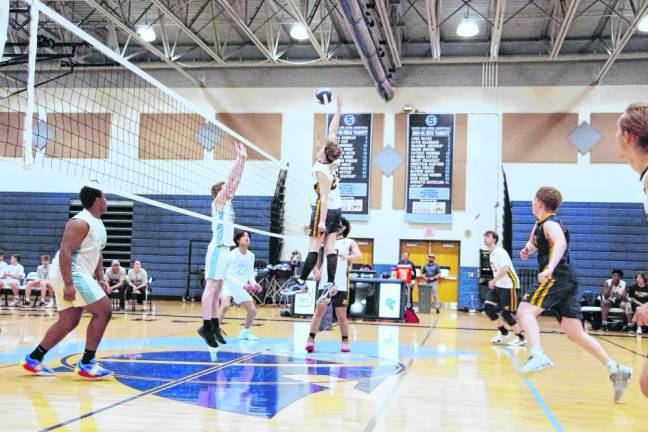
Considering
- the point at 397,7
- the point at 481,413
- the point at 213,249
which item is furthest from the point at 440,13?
the point at 481,413

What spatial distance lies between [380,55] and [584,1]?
5.51 meters

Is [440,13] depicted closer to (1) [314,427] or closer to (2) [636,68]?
(2) [636,68]

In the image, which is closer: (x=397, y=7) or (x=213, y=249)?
(x=213, y=249)

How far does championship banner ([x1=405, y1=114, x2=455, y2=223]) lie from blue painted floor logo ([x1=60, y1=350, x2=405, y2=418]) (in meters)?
12.9

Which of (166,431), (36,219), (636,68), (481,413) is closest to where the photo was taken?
(166,431)

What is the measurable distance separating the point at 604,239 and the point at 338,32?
9.79 metres

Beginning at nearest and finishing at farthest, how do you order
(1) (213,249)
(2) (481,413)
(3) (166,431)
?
1. (3) (166,431)
2. (2) (481,413)
3. (1) (213,249)

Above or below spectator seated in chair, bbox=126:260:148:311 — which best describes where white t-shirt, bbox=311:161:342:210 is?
above

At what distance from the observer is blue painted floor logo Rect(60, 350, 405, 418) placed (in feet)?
13.3

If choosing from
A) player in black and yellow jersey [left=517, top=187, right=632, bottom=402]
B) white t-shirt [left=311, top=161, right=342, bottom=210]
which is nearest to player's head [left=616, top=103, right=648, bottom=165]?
player in black and yellow jersey [left=517, top=187, right=632, bottom=402]

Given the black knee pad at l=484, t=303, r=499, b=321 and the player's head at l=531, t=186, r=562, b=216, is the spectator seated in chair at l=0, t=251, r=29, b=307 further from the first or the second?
the player's head at l=531, t=186, r=562, b=216

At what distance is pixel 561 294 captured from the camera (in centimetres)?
541

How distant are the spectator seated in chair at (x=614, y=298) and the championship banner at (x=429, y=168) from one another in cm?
607

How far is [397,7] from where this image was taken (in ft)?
57.5
